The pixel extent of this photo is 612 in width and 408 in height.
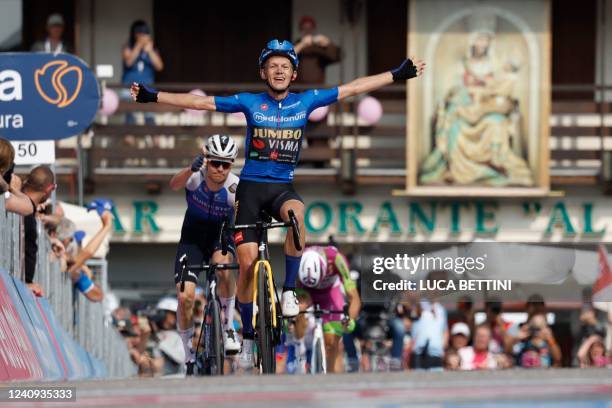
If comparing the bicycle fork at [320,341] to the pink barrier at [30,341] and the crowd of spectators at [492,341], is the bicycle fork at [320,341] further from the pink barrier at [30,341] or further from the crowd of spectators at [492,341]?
the crowd of spectators at [492,341]

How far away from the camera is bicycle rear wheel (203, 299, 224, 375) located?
532 inches

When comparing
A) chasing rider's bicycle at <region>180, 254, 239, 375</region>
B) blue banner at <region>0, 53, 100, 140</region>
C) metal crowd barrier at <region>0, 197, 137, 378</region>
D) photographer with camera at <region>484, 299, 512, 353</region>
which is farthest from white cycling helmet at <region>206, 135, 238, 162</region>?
photographer with camera at <region>484, 299, 512, 353</region>

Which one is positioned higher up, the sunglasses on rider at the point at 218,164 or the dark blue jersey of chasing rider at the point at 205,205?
the sunglasses on rider at the point at 218,164

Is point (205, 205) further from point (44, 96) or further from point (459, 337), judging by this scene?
point (459, 337)

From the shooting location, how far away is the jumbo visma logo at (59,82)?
55.6 feet

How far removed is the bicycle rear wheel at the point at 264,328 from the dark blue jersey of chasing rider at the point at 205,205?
1.63 m

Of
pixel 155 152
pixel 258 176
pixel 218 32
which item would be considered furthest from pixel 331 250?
pixel 218 32

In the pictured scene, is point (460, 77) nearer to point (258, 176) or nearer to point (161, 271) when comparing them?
point (161, 271)

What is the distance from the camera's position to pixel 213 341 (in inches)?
533

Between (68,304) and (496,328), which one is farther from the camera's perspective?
(496,328)

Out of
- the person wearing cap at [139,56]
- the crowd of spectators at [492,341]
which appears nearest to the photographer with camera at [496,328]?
the crowd of spectators at [492,341]

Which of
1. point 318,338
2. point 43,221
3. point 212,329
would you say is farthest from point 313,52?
point 212,329

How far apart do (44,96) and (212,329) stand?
404 centimetres

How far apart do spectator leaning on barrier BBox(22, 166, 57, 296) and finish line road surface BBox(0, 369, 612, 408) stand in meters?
3.36
